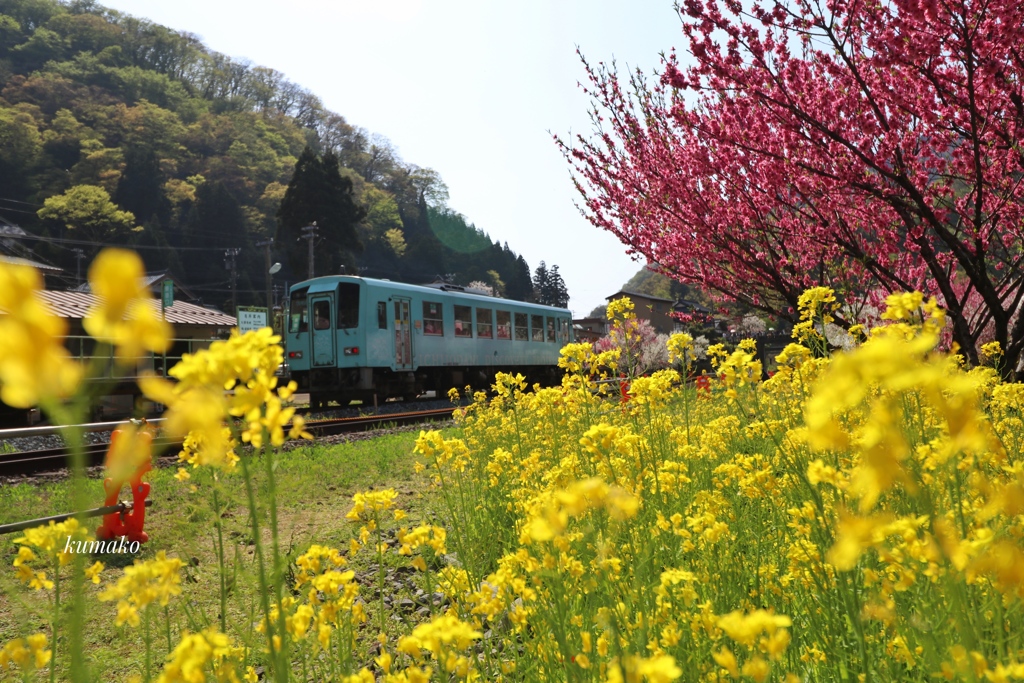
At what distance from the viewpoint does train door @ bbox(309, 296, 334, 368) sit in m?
13.9

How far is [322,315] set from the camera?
14062 mm

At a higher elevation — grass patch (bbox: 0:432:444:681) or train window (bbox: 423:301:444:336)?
train window (bbox: 423:301:444:336)

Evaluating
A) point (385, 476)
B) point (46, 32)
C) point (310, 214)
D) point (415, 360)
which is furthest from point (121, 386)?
point (46, 32)

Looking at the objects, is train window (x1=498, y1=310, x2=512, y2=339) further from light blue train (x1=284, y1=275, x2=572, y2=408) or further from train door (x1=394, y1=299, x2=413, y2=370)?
train door (x1=394, y1=299, x2=413, y2=370)

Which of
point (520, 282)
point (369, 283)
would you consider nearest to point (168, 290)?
point (369, 283)

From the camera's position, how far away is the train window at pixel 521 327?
18.0 meters

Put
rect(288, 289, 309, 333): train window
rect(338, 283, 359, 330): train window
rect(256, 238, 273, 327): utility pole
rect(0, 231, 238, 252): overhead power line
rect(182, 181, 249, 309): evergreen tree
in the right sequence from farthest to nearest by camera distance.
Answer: rect(182, 181, 249, 309): evergreen tree
rect(0, 231, 238, 252): overhead power line
rect(256, 238, 273, 327): utility pole
rect(288, 289, 309, 333): train window
rect(338, 283, 359, 330): train window

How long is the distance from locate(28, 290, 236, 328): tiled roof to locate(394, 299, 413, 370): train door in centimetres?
458

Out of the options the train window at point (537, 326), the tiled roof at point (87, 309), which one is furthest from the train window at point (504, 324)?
the tiled roof at point (87, 309)

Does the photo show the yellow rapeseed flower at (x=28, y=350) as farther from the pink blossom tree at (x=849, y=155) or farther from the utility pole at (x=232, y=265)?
the utility pole at (x=232, y=265)

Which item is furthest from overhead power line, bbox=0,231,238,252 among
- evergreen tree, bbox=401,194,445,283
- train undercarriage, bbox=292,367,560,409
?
train undercarriage, bbox=292,367,560,409

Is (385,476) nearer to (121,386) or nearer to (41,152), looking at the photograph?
(121,386)

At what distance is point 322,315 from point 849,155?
1094 centimetres

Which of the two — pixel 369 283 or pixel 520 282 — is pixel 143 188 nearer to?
pixel 520 282
